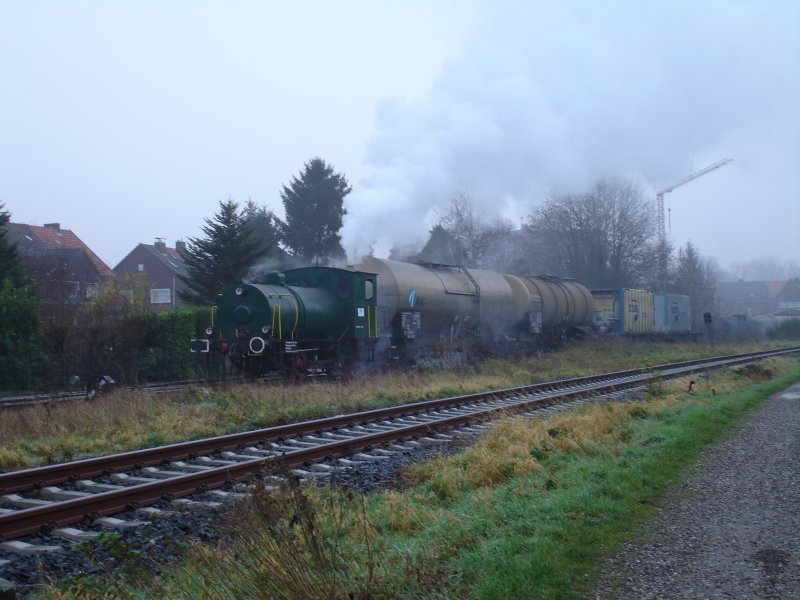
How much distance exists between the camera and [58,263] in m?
35.2

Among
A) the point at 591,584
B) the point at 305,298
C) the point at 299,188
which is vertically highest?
the point at 299,188

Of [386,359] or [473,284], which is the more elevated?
[473,284]

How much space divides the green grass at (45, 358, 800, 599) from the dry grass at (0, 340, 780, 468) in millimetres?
870

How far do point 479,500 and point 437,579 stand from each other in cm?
242

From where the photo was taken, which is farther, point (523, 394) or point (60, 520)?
point (523, 394)

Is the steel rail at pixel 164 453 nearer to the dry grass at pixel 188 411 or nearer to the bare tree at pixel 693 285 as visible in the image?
the dry grass at pixel 188 411

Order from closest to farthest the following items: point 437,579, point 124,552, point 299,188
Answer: point 437,579
point 124,552
point 299,188

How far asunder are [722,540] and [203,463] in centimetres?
632

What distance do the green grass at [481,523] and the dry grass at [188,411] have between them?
2.86 ft

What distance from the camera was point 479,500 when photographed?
699cm

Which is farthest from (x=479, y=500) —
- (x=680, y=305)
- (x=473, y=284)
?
(x=680, y=305)

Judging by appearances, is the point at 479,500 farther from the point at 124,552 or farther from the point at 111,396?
the point at 111,396

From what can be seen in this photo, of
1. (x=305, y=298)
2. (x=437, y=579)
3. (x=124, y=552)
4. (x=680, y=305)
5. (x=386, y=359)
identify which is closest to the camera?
(x=437, y=579)

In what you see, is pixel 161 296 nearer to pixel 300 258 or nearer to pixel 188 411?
pixel 300 258
